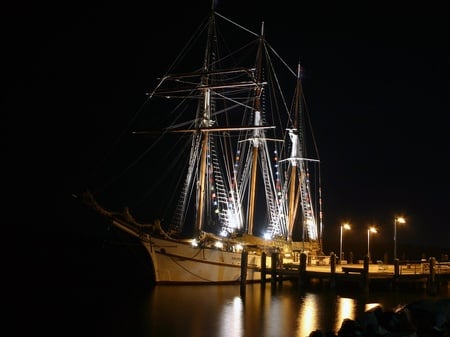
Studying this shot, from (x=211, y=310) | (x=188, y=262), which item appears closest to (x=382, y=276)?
(x=211, y=310)

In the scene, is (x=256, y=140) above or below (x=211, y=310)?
above

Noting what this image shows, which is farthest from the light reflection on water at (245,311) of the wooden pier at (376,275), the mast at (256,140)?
the mast at (256,140)

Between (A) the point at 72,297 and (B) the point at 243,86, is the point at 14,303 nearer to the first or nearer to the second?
(A) the point at 72,297

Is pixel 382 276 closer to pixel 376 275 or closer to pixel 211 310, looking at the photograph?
Result: pixel 376 275

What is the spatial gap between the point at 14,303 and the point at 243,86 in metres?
25.3

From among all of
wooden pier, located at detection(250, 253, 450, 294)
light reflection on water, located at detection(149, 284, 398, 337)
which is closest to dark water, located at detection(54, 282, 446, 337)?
light reflection on water, located at detection(149, 284, 398, 337)

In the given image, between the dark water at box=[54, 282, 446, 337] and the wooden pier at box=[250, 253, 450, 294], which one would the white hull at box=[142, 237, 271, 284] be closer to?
the dark water at box=[54, 282, 446, 337]

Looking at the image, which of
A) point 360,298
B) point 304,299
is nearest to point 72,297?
point 304,299

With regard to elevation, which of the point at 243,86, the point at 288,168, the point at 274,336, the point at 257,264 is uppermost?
the point at 243,86

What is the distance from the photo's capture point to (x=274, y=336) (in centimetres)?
2134

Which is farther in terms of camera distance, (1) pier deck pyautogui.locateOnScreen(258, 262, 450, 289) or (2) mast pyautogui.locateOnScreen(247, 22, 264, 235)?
(2) mast pyautogui.locateOnScreen(247, 22, 264, 235)

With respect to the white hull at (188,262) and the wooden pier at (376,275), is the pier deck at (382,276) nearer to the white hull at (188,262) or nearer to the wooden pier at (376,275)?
the wooden pier at (376,275)

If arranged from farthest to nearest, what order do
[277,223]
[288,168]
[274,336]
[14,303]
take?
[288,168] → [277,223] → [14,303] → [274,336]

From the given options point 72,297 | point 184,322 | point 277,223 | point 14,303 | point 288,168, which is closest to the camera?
point 184,322
